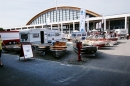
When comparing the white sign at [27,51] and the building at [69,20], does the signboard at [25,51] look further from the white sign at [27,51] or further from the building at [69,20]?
the building at [69,20]

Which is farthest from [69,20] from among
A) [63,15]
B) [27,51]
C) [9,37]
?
[27,51]

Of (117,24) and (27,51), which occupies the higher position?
(117,24)

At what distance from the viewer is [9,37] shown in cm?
2622

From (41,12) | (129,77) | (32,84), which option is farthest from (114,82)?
(41,12)

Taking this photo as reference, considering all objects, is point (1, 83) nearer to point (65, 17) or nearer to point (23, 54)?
point (23, 54)

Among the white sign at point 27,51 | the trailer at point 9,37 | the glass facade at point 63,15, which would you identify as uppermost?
the glass facade at point 63,15

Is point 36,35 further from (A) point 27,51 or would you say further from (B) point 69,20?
(B) point 69,20

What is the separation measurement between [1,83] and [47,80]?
194cm

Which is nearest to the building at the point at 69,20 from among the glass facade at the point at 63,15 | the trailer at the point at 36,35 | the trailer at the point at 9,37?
the glass facade at the point at 63,15

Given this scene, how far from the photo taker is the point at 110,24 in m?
61.7

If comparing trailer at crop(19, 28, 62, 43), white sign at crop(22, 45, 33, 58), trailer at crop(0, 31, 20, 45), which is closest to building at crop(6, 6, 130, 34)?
trailer at crop(19, 28, 62, 43)

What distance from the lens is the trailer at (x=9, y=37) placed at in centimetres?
2530

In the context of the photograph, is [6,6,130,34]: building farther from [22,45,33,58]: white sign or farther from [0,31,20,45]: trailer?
[22,45,33,58]: white sign

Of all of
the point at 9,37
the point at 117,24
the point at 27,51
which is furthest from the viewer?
the point at 117,24
